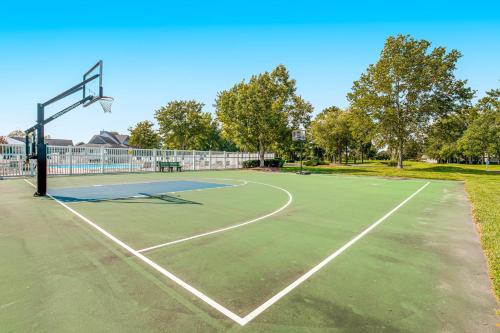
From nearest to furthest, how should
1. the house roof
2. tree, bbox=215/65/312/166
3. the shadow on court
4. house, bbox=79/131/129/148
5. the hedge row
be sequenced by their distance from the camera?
the shadow on court, tree, bbox=215/65/312/166, the hedge row, the house roof, house, bbox=79/131/129/148

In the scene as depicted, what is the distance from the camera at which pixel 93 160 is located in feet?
78.6

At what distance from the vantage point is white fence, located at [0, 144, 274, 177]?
64.8 ft

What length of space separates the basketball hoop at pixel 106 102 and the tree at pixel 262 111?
20748mm

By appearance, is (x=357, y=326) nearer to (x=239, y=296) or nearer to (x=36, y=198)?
(x=239, y=296)

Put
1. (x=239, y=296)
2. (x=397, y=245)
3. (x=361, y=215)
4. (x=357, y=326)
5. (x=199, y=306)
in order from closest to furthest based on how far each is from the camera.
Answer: (x=357, y=326) < (x=199, y=306) < (x=239, y=296) < (x=397, y=245) < (x=361, y=215)

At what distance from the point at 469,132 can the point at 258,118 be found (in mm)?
37321

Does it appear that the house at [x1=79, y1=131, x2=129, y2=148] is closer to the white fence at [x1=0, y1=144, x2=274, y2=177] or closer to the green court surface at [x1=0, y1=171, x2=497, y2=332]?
the white fence at [x1=0, y1=144, x2=274, y2=177]

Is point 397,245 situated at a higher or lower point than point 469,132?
lower

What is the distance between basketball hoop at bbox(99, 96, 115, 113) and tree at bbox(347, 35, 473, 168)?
29.9 metres

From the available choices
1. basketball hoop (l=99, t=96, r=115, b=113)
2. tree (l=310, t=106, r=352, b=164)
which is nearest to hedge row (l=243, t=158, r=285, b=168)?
tree (l=310, t=106, r=352, b=164)

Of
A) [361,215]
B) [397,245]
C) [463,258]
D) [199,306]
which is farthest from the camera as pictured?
[361,215]

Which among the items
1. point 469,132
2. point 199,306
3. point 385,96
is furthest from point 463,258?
point 469,132

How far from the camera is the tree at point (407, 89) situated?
3175 centimetres

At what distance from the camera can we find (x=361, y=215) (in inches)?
337
